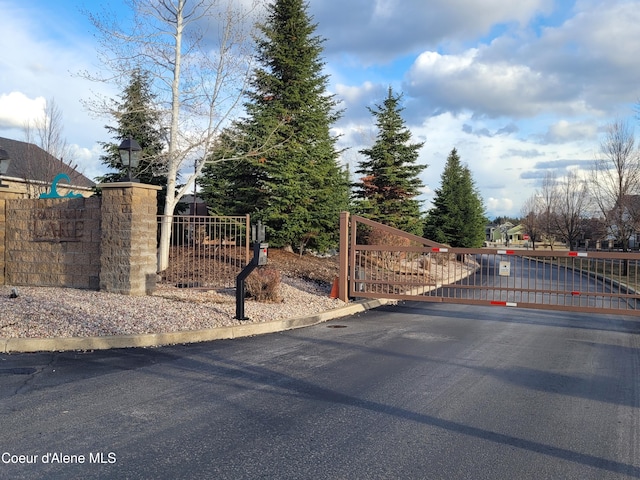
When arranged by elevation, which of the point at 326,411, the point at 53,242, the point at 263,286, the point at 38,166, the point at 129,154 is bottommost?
the point at 326,411

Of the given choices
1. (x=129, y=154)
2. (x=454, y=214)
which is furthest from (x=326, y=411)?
(x=454, y=214)

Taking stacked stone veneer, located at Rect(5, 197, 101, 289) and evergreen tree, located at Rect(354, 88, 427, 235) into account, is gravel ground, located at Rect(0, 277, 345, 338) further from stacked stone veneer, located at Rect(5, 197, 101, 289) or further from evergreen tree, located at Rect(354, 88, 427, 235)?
evergreen tree, located at Rect(354, 88, 427, 235)

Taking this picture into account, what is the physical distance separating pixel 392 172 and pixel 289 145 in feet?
30.5

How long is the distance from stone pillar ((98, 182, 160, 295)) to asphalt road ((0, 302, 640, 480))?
4064 millimetres

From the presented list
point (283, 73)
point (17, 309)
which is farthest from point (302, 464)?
point (283, 73)

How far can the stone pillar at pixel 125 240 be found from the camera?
11.2 m

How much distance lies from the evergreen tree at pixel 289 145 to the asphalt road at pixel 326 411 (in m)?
10.8

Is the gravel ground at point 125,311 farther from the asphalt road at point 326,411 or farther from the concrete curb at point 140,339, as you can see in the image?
the asphalt road at point 326,411

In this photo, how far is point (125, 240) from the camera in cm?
1120

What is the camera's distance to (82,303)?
379 inches

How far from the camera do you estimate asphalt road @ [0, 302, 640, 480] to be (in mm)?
3836

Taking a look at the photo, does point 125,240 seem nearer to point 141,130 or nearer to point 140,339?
point 140,339

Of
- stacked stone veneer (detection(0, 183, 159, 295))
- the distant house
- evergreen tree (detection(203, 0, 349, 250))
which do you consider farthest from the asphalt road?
the distant house

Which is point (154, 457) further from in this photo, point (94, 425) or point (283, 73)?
point (283, 73)
